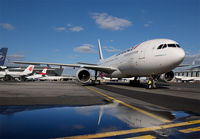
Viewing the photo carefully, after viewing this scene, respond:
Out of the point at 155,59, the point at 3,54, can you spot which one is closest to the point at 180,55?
the point at 155,59

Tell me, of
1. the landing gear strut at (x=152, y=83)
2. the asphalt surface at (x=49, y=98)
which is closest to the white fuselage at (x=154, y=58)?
the landing gear strut at (x=152, y=83)

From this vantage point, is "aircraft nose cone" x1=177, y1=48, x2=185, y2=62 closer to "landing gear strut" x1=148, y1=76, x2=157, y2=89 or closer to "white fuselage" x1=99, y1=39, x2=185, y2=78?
"white fuselage" x1=99, y1=39, x2=185, y2=78

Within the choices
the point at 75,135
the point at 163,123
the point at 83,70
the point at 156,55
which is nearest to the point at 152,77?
the point at 156,55

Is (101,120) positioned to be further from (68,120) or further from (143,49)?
(143,49)

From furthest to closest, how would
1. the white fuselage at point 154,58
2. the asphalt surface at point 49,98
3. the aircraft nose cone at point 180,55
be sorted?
1. the white fuselage at point 154,58
2. the aircraft nose cone at point 180,55
3. the asphalt surface at point 49,98

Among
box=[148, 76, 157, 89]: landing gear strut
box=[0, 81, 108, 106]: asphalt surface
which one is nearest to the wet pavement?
box=[0, 81, 108, 106]: asphalt surface

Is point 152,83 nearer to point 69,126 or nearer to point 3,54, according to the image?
point 69,126

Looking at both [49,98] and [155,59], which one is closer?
[49,98]

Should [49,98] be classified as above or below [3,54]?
below

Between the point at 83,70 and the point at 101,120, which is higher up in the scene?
Result: the point at 83,70

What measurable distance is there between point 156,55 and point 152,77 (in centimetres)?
276

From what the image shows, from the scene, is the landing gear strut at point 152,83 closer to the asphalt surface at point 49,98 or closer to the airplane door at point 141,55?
the airplane door at point 141,55

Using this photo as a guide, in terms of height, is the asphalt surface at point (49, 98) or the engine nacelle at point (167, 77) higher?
the engine nacelle at point (167, 77)

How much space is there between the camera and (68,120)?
3584 mm
